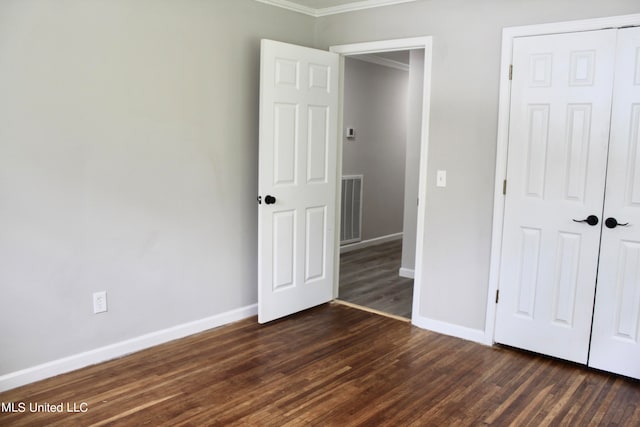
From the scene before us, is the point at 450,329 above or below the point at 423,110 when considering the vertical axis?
below

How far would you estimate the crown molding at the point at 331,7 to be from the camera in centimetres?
385

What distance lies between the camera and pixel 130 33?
3059 millimetres

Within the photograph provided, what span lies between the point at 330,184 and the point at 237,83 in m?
1.08

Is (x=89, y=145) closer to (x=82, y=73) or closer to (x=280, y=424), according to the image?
(x=82, y=73)

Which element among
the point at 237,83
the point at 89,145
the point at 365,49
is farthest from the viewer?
the point at 365,49

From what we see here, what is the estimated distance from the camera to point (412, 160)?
5.25 meters

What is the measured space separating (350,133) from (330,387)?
3815 mm

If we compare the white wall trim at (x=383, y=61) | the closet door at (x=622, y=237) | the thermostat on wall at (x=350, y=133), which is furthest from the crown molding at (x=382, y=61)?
the closet door at (x=622, y=237)

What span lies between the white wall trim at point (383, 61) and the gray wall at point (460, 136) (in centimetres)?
230

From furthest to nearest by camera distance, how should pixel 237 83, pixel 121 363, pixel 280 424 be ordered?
1. pixel 237 83
2. pixel 121 363
3. pixel 280 424

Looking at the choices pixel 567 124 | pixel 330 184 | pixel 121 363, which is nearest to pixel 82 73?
pixel 121 363

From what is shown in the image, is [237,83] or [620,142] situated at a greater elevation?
[237,83]

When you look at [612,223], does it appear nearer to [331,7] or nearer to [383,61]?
[331,7]

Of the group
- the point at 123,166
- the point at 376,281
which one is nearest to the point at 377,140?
the point at 376,281
